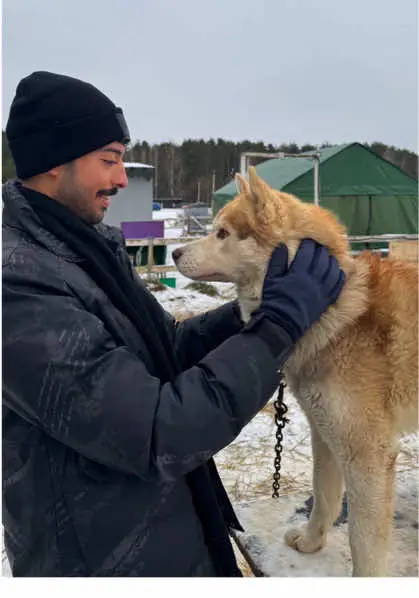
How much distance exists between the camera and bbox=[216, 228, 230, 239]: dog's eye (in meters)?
1.81

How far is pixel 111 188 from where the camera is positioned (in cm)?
131

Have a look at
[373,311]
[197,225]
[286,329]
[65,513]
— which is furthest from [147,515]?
[197,225]

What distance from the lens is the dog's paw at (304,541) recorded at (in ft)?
6.46

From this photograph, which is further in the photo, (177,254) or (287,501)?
(287,501)

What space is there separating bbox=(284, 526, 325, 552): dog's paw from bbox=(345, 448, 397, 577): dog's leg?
316 mm

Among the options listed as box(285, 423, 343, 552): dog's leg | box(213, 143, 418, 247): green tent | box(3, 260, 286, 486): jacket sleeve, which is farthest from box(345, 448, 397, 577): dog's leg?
box(213, 143, 418, 247): green tent

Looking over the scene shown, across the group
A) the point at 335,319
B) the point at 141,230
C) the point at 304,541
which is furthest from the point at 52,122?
the point at 141,230

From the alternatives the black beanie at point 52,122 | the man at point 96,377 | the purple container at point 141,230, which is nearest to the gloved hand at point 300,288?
the man at point 96,377

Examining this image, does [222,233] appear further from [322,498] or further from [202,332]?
[322,498]

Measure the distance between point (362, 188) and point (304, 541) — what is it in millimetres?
12334

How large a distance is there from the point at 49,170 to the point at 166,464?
79cm

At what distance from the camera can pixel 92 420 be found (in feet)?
3.21

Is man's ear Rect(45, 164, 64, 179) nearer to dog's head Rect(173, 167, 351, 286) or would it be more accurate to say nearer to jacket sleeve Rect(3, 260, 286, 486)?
jacket sleeve Rect(3, 260, 286, 486)
